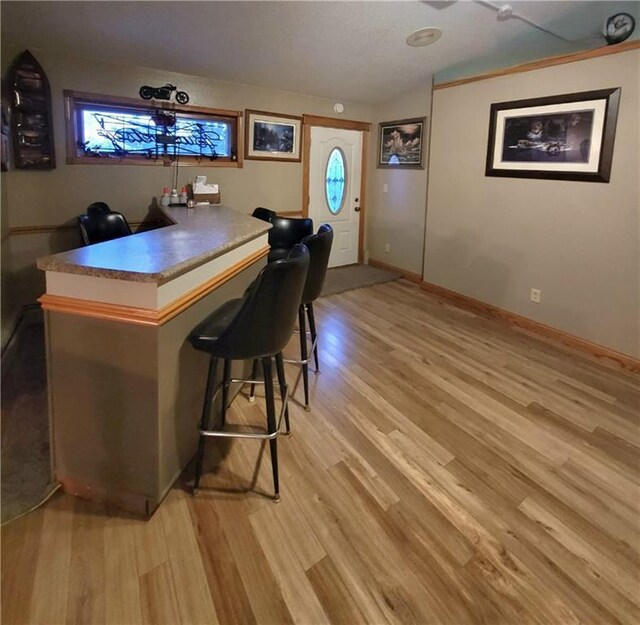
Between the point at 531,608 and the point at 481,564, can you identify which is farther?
the point at 481,564

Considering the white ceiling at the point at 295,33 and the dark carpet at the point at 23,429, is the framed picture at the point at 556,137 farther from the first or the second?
the dark carpet at the point at 23,429

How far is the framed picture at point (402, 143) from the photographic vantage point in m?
5.04

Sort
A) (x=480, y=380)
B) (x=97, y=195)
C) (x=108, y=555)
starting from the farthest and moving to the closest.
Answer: (x=97, y=195) → (x=480, y=380) → (x=108, y=555)

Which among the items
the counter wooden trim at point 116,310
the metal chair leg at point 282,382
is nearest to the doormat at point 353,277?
the metal chair leg at point 282,382

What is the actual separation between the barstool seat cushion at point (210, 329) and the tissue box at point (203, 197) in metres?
2.58

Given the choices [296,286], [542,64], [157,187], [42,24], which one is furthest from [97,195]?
[542,64]

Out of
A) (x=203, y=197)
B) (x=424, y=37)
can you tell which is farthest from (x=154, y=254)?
(x=424, y=37)

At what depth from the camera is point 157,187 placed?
427 cm

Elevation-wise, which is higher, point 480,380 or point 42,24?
point 42,24

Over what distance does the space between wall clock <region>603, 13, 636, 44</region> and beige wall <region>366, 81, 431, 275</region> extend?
6.41 ft

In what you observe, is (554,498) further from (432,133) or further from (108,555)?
(432,133)

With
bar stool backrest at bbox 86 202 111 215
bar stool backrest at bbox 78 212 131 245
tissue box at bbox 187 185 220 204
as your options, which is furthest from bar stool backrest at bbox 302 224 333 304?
tissue box at bbox 187 185 220 204

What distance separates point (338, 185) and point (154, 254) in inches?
178

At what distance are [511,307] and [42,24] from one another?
15.0ft
